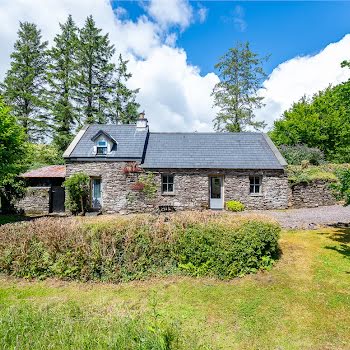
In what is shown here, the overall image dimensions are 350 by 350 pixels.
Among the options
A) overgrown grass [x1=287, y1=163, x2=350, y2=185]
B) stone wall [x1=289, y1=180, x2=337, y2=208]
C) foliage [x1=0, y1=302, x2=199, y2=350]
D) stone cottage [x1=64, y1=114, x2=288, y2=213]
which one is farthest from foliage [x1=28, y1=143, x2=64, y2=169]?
foliage [x1=0, y1=302, x2=199, y2=350]

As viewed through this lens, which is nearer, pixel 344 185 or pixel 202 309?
pixel 202 309

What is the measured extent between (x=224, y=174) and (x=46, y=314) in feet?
49.8

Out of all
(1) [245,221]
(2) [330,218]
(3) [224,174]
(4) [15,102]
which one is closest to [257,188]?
(3) [224,174]

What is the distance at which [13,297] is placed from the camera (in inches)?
288

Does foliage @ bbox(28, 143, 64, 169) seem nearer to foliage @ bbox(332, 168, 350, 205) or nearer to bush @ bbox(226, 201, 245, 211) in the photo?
bush @ bbox(226, 201, 245, 211)

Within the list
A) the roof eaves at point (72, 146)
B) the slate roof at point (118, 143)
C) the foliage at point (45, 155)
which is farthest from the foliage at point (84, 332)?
the foliage at point (45, 155)

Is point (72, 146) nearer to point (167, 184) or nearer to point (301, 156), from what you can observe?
point (167, 184)

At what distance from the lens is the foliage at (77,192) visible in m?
18.3

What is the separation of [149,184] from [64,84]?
22.2m

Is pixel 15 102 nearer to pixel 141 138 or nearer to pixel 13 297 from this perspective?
pixel 141 138

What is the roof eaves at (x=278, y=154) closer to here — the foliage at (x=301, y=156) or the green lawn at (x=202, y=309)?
the foliage at (x=301, y=156)

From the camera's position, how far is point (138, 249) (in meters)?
8.27

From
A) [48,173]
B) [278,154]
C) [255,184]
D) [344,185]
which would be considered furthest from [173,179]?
[344,185]

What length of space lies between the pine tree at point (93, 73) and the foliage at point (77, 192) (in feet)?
54.9
